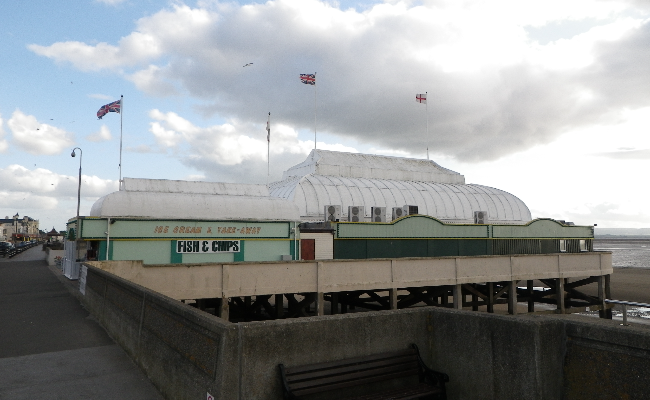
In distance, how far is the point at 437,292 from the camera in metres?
24.7

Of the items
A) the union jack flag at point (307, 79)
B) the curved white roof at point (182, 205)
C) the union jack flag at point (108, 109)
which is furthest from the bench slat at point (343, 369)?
the union jack flag at point (307, 79)

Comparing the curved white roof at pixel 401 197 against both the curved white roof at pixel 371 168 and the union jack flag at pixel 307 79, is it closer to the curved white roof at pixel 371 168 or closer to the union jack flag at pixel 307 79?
the curved white roof at pixel 371 168

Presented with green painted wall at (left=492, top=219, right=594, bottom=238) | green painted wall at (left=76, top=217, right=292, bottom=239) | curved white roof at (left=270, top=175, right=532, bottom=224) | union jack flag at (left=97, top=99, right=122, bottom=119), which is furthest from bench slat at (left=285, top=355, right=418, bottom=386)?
union jack flag at (left=97, top=99, right=122, bottom=119)

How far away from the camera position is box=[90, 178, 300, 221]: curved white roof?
23.5 m

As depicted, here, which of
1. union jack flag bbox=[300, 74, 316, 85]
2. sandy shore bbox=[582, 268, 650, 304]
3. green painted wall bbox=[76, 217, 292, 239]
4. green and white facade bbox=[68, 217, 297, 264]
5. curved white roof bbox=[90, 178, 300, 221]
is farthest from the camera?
union jack flag bbox=[300, 74, 316, 85]

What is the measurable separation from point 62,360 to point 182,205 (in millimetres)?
15772

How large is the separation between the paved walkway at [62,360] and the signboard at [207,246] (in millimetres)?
8094

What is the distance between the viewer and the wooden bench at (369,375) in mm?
6430

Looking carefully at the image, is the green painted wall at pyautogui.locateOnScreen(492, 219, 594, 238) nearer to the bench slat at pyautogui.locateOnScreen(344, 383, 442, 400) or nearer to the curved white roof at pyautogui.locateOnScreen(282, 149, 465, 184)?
the bench slat at pyautogui.locateOnScreen(344, 383, 442, 400)

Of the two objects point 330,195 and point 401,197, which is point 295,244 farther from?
point 401,197

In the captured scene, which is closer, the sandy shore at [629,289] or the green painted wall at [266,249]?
the green painted wall at [266,249]

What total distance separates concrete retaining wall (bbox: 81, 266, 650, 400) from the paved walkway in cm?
82

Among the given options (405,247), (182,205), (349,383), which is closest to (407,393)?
(349,383)

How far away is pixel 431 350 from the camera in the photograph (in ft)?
25.6
